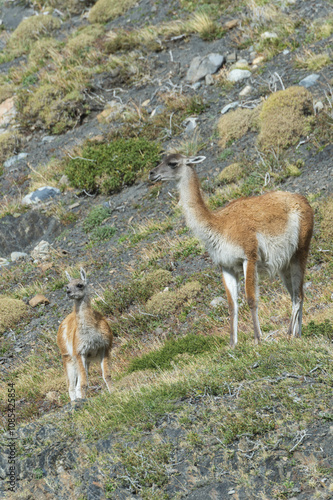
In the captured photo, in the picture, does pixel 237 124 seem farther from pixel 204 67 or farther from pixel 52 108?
pixel 52 108

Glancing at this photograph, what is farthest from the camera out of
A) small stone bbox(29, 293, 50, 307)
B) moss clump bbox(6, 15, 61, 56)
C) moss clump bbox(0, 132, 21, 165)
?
moss clump bbox(6, 15, 61, 56)

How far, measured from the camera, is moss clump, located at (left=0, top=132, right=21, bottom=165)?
2200cm

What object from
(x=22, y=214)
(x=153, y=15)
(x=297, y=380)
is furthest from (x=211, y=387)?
(x=153, y=15)

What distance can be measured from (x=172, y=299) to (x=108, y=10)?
17928 millimetres

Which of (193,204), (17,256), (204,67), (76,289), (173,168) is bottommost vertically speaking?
(17,256)

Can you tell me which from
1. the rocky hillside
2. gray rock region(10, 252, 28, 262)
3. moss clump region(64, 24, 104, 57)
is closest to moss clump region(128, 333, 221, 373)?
the rocky hillside

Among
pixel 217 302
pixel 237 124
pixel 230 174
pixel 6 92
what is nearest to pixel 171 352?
pixel 217 302

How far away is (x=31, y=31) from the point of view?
1091 inches

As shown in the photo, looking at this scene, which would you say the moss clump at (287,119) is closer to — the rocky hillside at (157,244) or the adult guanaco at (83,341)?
the rocky hillside at (157,244)

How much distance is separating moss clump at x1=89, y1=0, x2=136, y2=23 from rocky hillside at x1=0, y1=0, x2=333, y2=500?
92 millimetres

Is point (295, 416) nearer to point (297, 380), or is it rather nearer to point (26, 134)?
point (297, 380)

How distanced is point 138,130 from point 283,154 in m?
5.84

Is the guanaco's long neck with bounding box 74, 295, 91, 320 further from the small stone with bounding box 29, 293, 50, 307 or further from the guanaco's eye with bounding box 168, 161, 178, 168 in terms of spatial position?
the small stone with bounding box 29, 293, 50, 307

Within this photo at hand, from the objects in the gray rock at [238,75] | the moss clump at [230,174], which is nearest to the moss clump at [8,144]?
the gray rock at [238,75]
